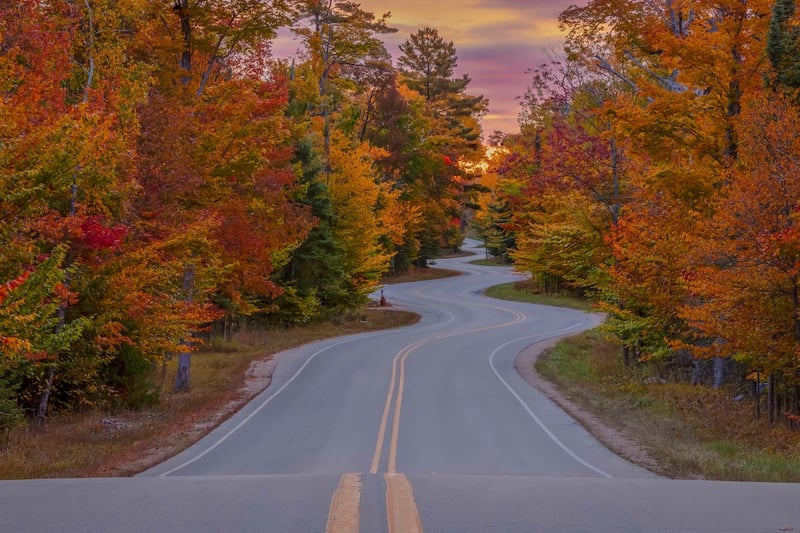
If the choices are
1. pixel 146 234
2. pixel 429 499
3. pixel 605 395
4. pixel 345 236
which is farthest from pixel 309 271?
pixel 429 499

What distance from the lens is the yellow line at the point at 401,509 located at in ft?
19.5

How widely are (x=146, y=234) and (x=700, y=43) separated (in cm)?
1461

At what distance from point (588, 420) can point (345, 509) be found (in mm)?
14566

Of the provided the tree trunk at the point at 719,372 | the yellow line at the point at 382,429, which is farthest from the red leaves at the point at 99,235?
the tree trunk at the point at 719,372

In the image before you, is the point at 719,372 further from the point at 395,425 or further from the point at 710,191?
the point at 395,425

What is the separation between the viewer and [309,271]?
139 ft

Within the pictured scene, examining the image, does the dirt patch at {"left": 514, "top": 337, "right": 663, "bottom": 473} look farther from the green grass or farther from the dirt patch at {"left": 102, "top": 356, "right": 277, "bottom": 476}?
the green grass

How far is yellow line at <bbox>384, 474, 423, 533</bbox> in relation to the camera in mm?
5945

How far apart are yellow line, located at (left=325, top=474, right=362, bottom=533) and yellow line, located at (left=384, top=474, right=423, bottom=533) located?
26 cm

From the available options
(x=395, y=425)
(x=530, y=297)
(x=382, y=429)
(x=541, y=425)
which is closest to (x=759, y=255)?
(x=541, y=425)

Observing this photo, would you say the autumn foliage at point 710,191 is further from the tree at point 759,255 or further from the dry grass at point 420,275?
the dry grass at point 420,275

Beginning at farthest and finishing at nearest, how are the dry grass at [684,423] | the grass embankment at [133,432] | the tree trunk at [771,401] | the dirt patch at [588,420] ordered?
the tree trunk at [771,401] → the dirt patch at [588,420] → the dry grass at [684,423] → the grass embankment at [133,432]

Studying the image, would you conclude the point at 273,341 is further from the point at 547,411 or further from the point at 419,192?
the point at 419,192

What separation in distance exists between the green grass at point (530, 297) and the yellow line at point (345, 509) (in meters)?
47.5
